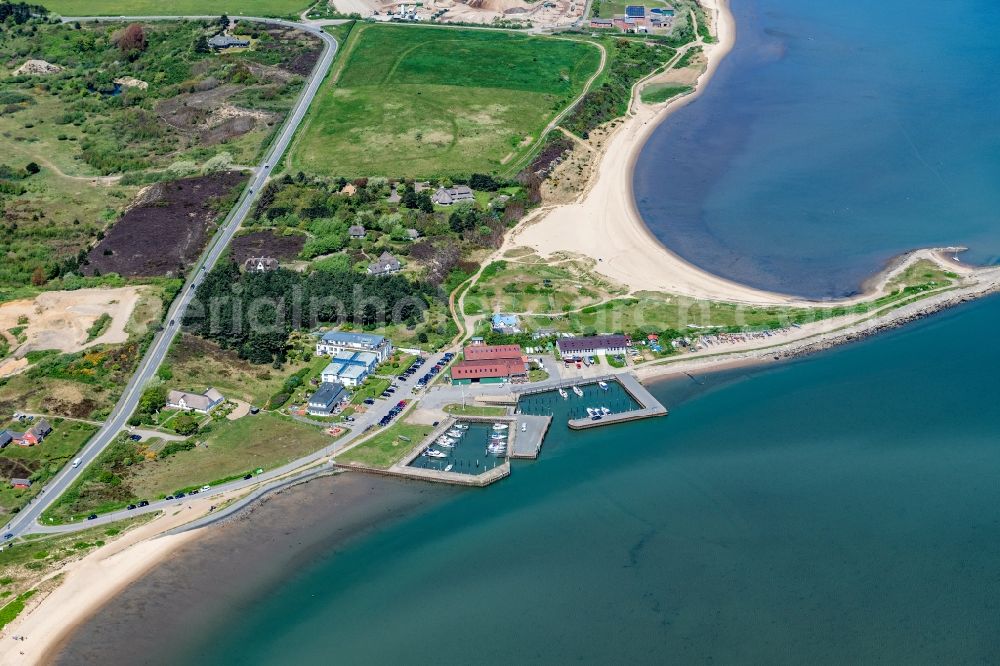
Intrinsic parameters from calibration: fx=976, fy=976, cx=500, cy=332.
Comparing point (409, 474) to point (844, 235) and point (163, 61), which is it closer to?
point (844, 235)

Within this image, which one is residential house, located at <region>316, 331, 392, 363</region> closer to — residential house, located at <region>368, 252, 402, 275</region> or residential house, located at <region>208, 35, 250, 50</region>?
residential house, located at <region>368, 252, 402, 275</region>

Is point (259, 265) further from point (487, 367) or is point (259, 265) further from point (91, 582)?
point (91, 582)

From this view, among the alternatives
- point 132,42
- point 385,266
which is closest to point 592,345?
point 385,266

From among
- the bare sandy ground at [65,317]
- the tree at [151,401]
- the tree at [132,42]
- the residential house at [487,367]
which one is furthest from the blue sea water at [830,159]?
the tree at [132,42]

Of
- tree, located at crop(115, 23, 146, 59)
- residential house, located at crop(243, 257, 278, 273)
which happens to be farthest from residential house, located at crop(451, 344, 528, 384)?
tree, located at crop(115, 23, 146, 59)

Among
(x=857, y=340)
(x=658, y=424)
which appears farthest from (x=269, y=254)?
(x=857, y=340)

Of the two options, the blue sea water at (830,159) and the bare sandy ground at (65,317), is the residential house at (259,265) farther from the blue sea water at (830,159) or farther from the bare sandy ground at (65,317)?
the blue sea water at (830,159)
